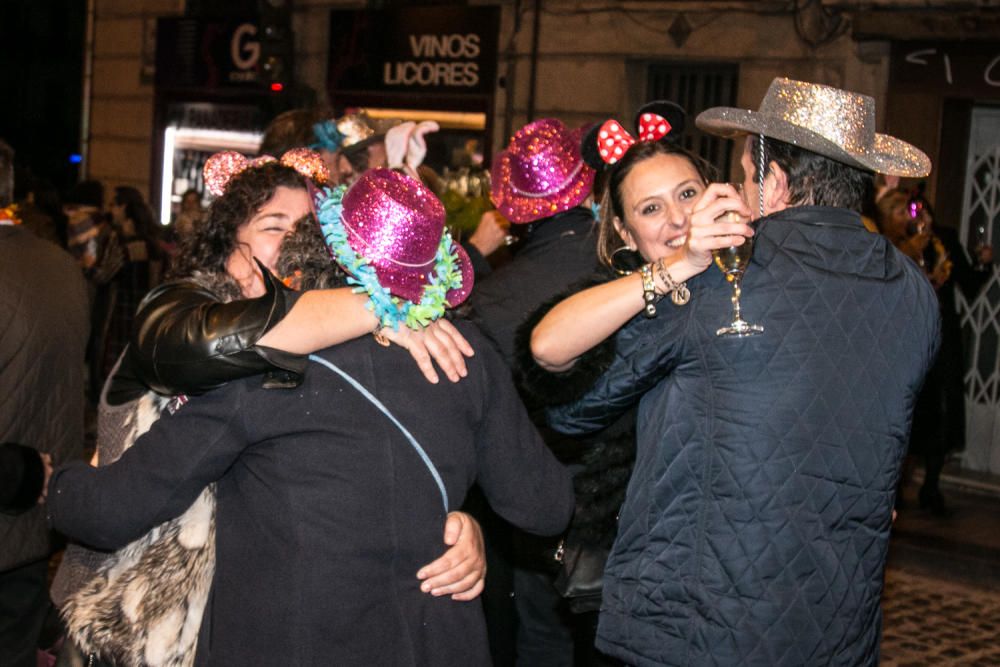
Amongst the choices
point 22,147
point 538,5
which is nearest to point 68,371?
point 538,5

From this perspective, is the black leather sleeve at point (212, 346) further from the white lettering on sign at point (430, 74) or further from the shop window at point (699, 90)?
the white lettering on sign at point (430, 74)

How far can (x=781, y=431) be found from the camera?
2693 millimetres

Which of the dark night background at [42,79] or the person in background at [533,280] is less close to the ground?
the dark night background at [42,79]

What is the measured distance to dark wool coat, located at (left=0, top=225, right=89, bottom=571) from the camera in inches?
161

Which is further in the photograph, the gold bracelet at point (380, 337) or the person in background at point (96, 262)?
the person in background at point (96, 262)

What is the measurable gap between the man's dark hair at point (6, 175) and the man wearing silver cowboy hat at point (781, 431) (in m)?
2.45

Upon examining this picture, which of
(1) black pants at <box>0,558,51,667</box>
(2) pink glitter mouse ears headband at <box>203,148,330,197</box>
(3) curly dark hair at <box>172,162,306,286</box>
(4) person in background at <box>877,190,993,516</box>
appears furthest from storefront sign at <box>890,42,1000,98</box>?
(1) black pants at <box>0,558,51,667</box>

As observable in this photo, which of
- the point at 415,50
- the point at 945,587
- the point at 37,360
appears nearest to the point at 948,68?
the point at 945,587

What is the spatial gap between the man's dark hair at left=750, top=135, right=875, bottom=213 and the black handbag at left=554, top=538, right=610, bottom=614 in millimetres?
1263

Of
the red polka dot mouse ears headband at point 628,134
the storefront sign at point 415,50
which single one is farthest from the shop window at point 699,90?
the red polka dot mouse ears headband at point 628,134

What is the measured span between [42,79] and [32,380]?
103ft

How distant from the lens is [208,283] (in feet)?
10.4

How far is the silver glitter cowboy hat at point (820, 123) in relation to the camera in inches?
112

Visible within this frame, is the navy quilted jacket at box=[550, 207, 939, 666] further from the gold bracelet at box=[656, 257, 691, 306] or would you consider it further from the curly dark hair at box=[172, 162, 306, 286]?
the curly dark hair at box=[172, 162, 306, 286]
